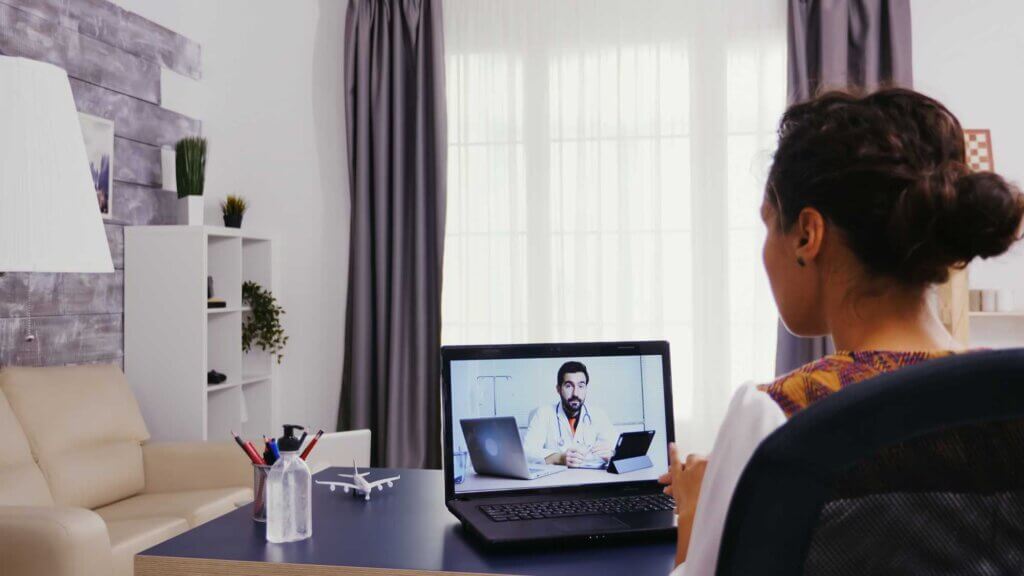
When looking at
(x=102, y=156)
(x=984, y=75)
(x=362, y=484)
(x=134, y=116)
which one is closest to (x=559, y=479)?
(x=362, y=484)

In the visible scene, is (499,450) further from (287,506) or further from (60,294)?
(60,294)

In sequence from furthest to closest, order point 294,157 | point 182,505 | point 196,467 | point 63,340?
point 294,157
point 63,340
point 196,467
point 182,505

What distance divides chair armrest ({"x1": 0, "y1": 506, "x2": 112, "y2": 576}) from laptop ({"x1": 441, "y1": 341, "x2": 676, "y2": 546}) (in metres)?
1.13

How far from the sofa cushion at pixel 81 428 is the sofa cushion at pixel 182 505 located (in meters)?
0.08

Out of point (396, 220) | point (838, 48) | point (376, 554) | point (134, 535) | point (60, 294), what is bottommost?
point (134, 535)

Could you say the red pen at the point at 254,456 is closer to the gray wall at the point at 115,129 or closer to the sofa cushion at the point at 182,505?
the sofa cushion at the point at 182,505

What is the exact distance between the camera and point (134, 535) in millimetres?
2486

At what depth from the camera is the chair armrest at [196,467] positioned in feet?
10.2

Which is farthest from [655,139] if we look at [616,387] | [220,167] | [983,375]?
[983,375]

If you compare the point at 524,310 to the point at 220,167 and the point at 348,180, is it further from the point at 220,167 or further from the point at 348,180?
the point at 220,167

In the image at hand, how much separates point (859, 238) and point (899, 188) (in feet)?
0.17

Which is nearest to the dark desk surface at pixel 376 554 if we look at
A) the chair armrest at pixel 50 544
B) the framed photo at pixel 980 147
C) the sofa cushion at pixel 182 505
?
the chair armrest at pixel 50 544

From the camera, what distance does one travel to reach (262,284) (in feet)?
13.6

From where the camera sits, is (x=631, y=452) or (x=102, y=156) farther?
(x=102, y=156)
